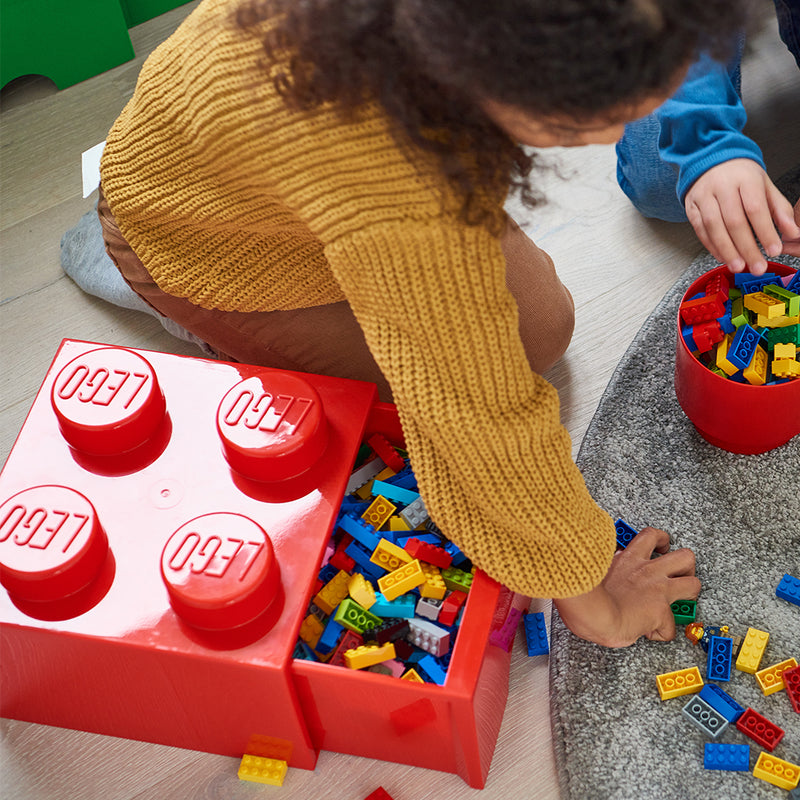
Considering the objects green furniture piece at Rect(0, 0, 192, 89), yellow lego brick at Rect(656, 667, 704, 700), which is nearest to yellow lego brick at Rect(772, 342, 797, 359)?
yellow lego brick at Rect(656, 667, 704, 700)

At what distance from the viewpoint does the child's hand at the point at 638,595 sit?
2.82 ft

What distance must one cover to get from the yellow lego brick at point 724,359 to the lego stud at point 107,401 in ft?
1.87

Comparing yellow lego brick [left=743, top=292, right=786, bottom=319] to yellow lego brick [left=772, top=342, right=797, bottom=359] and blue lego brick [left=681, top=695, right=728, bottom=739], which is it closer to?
yellow lego brick [left=772, top=342, right=797, bottom=359]

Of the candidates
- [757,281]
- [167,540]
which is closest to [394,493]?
[167,540]

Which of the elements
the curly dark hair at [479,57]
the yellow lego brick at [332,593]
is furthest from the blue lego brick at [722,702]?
the curly dark hair at [479,57]

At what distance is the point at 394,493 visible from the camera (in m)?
0.95

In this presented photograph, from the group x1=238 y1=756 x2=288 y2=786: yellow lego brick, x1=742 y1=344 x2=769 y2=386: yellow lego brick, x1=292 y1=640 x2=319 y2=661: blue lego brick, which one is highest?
x1=742 y1=344 x2=769 y2=386: yellow lego brick

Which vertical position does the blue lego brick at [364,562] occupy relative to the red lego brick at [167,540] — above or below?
below

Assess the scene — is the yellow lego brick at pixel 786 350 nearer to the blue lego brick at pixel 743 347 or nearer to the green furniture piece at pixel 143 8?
the blue lego brick at pixel 743 347

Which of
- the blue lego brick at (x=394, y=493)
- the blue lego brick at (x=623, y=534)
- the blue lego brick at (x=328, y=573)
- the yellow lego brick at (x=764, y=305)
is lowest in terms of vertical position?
the blue lego brick at (x=623, y=534)

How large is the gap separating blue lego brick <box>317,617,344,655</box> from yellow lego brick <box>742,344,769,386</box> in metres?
0.47

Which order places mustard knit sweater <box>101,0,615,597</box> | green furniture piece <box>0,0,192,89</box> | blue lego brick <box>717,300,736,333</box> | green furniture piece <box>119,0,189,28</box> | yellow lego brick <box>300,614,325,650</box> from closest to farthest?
mustard knit sweater <box>101,0,615,597</box> < yellow lego brick <box>300,614,325,650</box> < blue lego brick <box>717,300,736,333</box> < green furniture piece <box>0,0,192,89</box> < green furniture piece <box>119,0,189,28</box>

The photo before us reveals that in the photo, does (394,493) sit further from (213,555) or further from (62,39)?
(62,39)

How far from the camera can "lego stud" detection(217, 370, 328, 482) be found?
88cm
